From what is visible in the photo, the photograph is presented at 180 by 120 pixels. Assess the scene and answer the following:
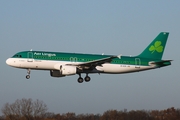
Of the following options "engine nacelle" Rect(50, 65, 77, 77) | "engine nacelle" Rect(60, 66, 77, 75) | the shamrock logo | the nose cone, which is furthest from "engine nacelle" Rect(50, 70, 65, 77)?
the shamrock logo

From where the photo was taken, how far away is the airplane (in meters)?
64.1

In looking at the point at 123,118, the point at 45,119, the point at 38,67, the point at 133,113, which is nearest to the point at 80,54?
the point at 38,67

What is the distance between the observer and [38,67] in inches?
2525

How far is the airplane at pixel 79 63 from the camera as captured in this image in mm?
64062

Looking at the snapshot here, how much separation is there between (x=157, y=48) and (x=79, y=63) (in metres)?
15.7

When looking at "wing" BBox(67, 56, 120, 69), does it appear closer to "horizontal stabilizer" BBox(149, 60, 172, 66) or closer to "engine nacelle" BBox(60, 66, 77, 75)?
"engine nacelle" BBox(60, 66, 77, 75)

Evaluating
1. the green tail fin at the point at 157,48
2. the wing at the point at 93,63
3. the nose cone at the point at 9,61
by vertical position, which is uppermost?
the green tail fin at the point at 157,48

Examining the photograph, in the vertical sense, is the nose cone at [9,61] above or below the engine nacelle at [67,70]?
above

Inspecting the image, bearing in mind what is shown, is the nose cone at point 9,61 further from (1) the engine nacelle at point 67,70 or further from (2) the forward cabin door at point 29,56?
(1) the engine nacelle at point 67,70

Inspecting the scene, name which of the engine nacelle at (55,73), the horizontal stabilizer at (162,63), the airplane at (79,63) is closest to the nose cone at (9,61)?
the airplane at (79,63)

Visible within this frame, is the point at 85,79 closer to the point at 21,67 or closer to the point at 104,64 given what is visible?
the point at 104,64

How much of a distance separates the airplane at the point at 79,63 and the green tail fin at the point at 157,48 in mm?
499

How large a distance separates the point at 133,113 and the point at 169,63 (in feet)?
280

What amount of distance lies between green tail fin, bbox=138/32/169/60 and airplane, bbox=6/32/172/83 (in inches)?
19.7
